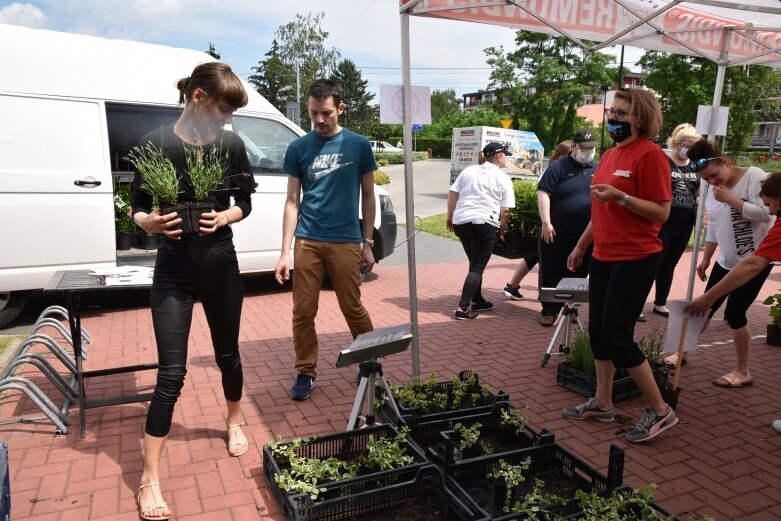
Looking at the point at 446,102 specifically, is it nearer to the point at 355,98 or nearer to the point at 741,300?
the point at 355,98

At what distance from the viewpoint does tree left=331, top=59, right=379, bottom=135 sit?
59.8m

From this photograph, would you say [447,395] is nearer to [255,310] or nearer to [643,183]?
[643,183]

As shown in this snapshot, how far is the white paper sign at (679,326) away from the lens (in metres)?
3.48

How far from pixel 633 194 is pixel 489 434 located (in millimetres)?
1593

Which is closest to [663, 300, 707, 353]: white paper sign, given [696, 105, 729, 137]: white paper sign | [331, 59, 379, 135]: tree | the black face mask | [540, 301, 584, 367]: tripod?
the black face mask

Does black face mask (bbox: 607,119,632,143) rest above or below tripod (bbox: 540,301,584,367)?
above

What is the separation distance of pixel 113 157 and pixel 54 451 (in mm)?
5588

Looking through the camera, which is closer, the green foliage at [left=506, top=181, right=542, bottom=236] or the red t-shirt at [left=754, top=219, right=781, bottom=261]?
the red t-shirt at [left=754, top=219, right=781, bottom=261]

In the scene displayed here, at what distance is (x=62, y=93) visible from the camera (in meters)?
5.82

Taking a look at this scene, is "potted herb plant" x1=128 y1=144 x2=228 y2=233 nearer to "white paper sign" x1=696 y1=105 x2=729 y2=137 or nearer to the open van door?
the open van door

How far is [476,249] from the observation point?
639 cm

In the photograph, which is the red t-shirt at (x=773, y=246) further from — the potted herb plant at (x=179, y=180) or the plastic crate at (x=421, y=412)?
the potted herb plant at (x=179, y=180)

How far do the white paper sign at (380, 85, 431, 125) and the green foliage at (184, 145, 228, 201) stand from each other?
3.93ft

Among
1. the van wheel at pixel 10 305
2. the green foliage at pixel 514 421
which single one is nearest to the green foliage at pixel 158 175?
the green foliage at pixel 514 421
